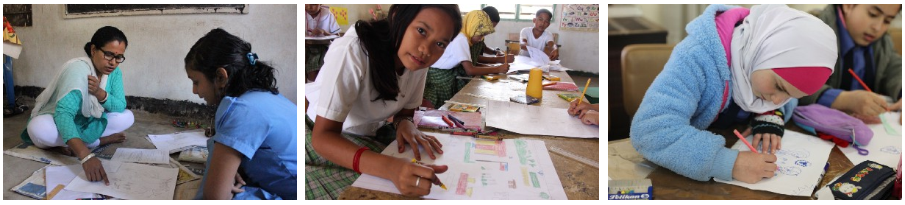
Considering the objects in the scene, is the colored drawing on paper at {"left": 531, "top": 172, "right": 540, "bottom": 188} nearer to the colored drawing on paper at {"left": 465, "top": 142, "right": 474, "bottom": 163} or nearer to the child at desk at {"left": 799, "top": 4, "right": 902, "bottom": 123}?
the colored drawing on paper at {"left": 465, "top": 142, "right": 474, "bottom": 163}

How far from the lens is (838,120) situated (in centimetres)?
131

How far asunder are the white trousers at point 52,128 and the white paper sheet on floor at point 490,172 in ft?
1.78

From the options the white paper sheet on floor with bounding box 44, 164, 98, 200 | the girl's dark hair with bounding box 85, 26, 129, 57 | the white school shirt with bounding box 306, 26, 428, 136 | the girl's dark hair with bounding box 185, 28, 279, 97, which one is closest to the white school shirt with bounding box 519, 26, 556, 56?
the white school shirt with bounding box 306, 26, 428, 136

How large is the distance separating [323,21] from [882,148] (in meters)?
1.32

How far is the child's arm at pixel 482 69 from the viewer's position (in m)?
1.17

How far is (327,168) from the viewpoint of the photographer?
1069 mm

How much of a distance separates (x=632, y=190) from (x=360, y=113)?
1.88 feet

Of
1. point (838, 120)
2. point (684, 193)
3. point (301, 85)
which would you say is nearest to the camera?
point (684, 193)


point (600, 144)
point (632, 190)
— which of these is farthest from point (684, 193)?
point (600, 144)

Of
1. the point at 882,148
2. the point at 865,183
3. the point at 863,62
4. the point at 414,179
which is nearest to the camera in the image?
the point at 414,179

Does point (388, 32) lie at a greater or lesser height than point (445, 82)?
greater

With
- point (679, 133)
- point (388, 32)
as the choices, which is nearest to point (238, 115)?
point (388, 32)

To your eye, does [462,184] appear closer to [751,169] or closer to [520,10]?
[520,10]
